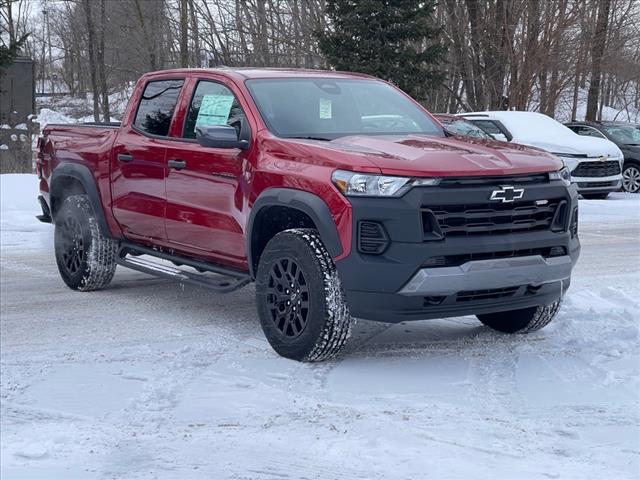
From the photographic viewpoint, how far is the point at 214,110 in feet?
22.8

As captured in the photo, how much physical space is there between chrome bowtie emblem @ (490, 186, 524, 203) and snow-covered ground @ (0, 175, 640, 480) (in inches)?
40.9

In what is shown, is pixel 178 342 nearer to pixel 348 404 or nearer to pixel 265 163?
pixel 265 163

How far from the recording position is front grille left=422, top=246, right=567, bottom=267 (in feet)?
17.9

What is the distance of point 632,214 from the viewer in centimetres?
1608

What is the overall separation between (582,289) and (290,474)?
4898 millimetres

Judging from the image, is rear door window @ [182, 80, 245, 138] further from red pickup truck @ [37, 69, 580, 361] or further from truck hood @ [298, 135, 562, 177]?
truck hood @ [298, 135, 562, 177]

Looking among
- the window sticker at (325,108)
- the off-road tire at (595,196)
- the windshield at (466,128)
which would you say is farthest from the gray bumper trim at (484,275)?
the off-road tire at (595,196)

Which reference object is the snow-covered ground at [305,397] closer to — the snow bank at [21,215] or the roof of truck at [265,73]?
the roof of truck at [265,73]

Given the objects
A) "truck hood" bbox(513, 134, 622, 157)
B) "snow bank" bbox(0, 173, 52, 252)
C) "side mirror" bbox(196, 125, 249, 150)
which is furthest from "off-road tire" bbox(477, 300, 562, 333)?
"truck hood" bbox(513, 134, 622, 157)

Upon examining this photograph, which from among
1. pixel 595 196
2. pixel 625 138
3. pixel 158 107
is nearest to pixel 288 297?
pixel 158 107

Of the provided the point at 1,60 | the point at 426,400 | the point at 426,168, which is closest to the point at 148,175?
the point at 426,168

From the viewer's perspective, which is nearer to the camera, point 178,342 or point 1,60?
point 178,342

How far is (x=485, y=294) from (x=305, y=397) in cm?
126

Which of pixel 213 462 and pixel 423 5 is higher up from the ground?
pixel 423 5
